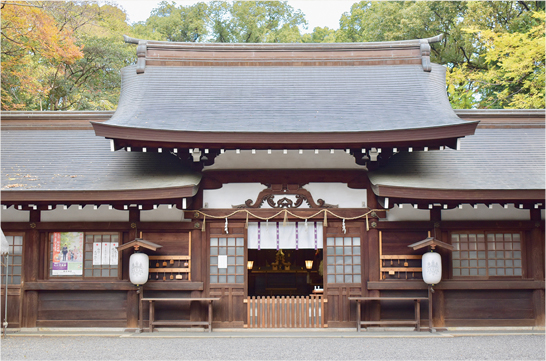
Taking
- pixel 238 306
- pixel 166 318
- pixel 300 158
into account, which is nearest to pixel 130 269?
pixel 166 318

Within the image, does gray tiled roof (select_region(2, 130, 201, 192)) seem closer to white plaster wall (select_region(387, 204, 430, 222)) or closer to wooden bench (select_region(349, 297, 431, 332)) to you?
wooden bench (select_region(349, 297, 431, 332))

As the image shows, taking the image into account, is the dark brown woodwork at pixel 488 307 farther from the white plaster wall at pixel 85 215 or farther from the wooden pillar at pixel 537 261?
the white plaster wall at pixel 85 215

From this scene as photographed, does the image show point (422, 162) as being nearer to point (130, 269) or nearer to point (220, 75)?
point (220, 75)

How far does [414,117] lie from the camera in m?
9.46

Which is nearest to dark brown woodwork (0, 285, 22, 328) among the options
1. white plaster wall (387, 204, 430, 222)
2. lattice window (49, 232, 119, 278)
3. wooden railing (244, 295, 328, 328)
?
lattice window (49, 232, 119, 278)

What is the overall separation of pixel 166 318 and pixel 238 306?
1.42 m

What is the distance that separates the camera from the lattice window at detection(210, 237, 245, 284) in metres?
9.19

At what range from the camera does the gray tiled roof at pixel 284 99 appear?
9.25m

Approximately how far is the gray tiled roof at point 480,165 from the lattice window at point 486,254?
113 cm

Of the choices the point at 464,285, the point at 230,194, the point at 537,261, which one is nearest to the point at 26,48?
the point at 230,194

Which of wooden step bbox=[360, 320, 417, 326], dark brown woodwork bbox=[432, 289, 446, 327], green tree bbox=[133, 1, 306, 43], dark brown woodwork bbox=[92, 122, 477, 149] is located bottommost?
wooden step bbox=[360, 320, 417, 326]

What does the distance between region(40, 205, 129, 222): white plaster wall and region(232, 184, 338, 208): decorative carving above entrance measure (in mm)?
2385

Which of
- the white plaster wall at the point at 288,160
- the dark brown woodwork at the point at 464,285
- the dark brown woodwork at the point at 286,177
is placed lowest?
the dark brown woodwork at the point at 464,285

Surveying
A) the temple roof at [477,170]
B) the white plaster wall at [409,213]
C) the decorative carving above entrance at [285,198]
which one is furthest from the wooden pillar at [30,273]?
the white plaster wall at [409,213]
